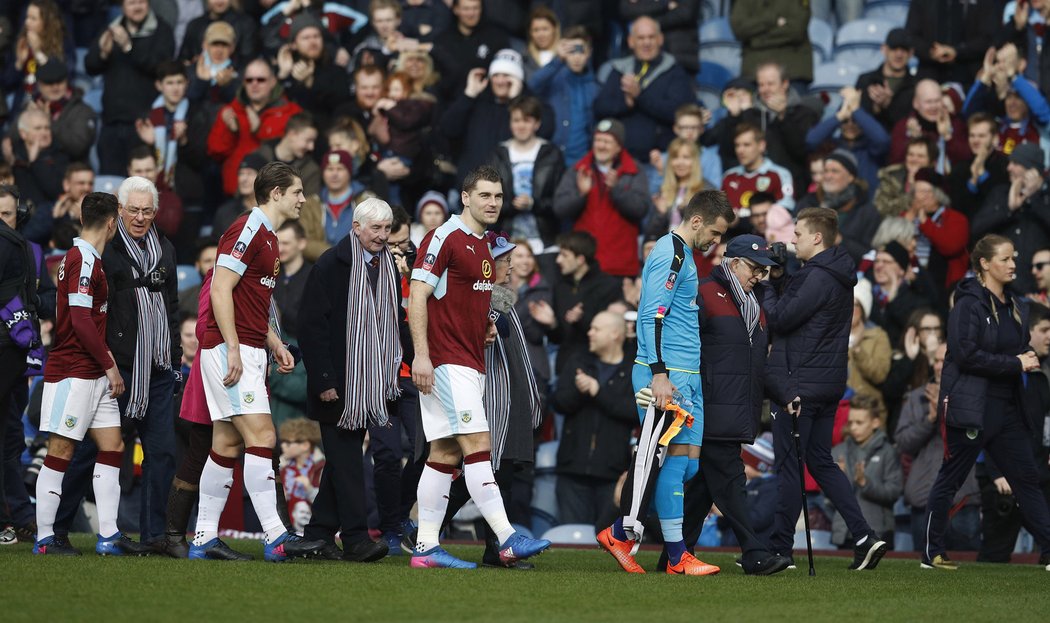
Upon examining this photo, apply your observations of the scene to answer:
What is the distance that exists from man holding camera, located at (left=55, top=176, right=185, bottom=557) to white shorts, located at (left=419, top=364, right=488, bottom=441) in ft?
6.02

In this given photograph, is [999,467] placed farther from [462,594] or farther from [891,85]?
[891,85]

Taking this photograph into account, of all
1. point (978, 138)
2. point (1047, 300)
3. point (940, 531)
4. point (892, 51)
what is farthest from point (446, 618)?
point (892, 51)

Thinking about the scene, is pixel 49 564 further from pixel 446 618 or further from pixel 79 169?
pixel 79 169

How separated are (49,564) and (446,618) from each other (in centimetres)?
287

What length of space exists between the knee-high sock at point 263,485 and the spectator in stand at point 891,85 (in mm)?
8784

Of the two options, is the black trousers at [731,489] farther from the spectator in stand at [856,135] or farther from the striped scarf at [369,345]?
the spectator in stand at [856,135]

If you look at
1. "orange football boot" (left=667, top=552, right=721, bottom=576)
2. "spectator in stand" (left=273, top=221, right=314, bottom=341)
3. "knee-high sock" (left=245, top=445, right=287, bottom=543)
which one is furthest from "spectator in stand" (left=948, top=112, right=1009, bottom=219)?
"knee-high sock" (left=245, top=445, right=287, bottom=543)

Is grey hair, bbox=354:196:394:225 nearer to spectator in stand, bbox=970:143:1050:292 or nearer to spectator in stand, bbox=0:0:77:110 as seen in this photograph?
spectator in stand, bbox=970:143:1050:292

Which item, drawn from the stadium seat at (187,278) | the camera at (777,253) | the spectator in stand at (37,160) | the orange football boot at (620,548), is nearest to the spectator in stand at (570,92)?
the stadium seat at (187,278)

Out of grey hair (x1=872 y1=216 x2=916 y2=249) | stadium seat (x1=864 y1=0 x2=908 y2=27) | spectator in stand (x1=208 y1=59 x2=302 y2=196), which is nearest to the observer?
grey hair (x1=872 y1=216 x2=916 y2=249)

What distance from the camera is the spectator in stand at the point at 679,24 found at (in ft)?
55.3

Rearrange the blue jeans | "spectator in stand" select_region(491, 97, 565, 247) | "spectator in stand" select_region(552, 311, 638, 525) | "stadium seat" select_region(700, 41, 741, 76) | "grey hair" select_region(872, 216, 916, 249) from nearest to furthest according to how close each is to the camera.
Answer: the blue jeans, "spectator in stand" select_region(552, 311, 638, 525), "grey hair" select_region(872, 216, 916, 249), "spectator in stand" select_region(491, 97, 565, 247), "stadium seat" select_region(700, 41, 741, 76)

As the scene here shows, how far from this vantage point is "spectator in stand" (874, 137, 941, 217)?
1455cm

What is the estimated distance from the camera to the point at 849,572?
9.93 m
